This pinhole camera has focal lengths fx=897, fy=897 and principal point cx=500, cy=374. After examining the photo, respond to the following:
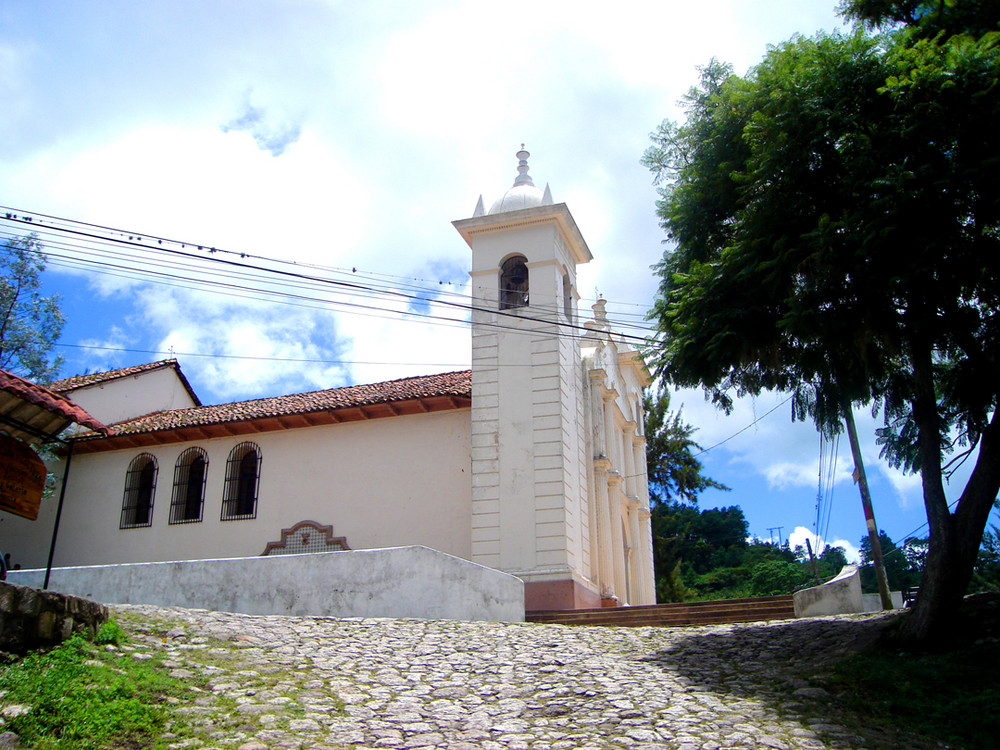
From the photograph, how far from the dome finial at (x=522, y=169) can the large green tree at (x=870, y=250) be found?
9.53m

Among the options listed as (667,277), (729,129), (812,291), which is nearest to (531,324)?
(667,277)

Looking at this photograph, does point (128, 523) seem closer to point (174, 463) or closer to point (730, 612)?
point (174, 463)

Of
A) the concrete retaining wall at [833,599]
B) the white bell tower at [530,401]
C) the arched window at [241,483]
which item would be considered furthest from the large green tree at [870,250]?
the arched window at [241,483]

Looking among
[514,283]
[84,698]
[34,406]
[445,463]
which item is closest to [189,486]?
[445,463]

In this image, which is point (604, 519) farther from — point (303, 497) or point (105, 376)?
point (105, 376)

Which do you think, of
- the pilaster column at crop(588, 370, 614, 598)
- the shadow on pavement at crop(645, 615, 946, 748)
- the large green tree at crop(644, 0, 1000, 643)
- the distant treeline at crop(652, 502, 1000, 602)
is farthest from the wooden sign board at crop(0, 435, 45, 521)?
the distant treeline at crop(652, 502, 1000, 602)

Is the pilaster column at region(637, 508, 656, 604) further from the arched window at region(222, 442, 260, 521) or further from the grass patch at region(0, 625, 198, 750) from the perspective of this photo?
the grass patch at region(0, 625, 198, 750)

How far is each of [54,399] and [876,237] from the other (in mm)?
7818

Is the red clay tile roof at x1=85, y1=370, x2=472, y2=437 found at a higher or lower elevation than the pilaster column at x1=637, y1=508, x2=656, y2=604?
higher

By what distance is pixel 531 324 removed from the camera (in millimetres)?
18500

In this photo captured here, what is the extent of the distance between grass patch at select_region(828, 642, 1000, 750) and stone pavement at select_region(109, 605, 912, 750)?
1.32ft

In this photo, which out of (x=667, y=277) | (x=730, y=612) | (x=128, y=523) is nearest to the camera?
(x=667, y=277)

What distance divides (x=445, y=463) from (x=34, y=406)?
11.2 m

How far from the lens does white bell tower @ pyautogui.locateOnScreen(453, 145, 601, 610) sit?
1672 cm
